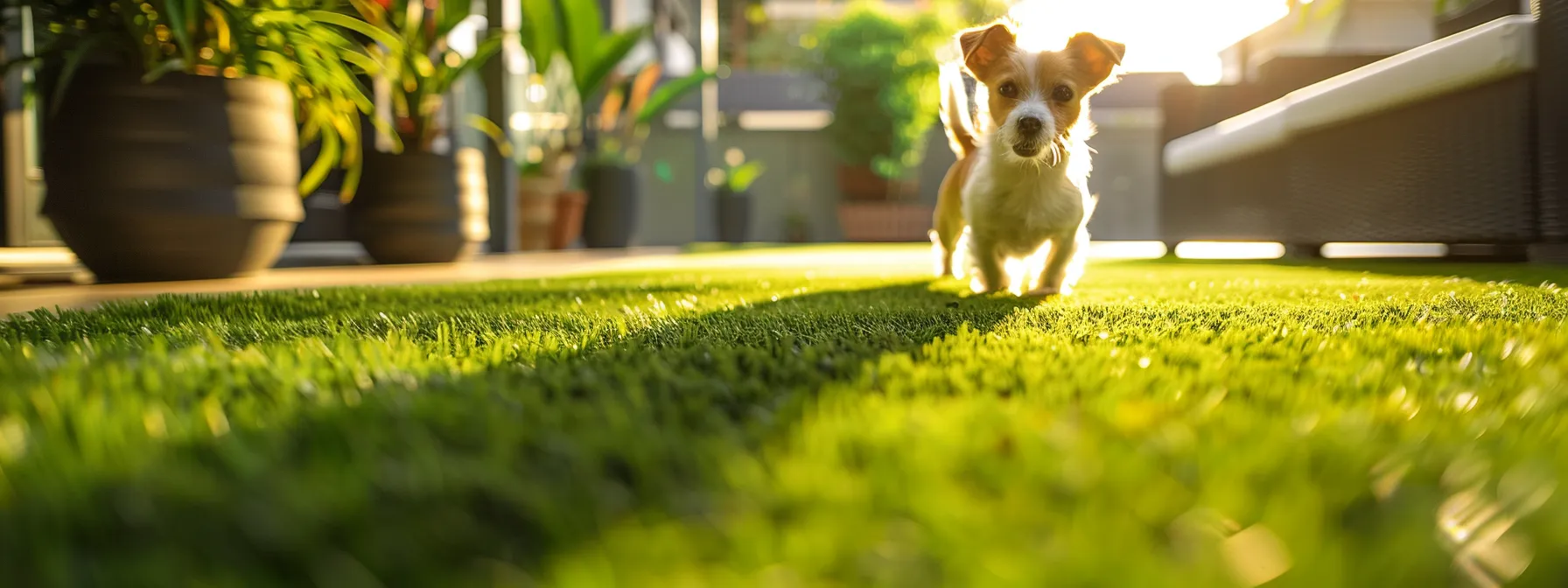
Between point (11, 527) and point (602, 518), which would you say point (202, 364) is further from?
point (602, 518)

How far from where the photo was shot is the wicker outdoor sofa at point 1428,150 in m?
2.52

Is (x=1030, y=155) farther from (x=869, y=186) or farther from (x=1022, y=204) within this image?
(x=869, y=186)

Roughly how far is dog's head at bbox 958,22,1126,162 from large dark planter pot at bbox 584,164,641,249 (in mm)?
4447


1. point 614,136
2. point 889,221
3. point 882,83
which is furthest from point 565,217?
point 889,221

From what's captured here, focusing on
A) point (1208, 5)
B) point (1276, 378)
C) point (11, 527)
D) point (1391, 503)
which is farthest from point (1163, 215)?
point (11, 527)

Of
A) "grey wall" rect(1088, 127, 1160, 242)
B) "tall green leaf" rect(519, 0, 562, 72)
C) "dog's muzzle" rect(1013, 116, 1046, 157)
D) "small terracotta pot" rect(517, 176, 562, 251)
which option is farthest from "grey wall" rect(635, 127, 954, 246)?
"dog's muzzle" rect(1013, 116, 1046, 157)

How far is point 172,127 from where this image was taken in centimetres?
212

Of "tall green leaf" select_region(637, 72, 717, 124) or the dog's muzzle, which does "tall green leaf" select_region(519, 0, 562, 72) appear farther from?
the dog's muzzle

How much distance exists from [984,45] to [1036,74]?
14 centimetres

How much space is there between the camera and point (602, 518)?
42cm

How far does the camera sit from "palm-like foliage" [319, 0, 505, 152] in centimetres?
322

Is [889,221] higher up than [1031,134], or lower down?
lower down

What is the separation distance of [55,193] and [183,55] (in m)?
0.46

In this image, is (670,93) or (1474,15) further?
(670,93)
